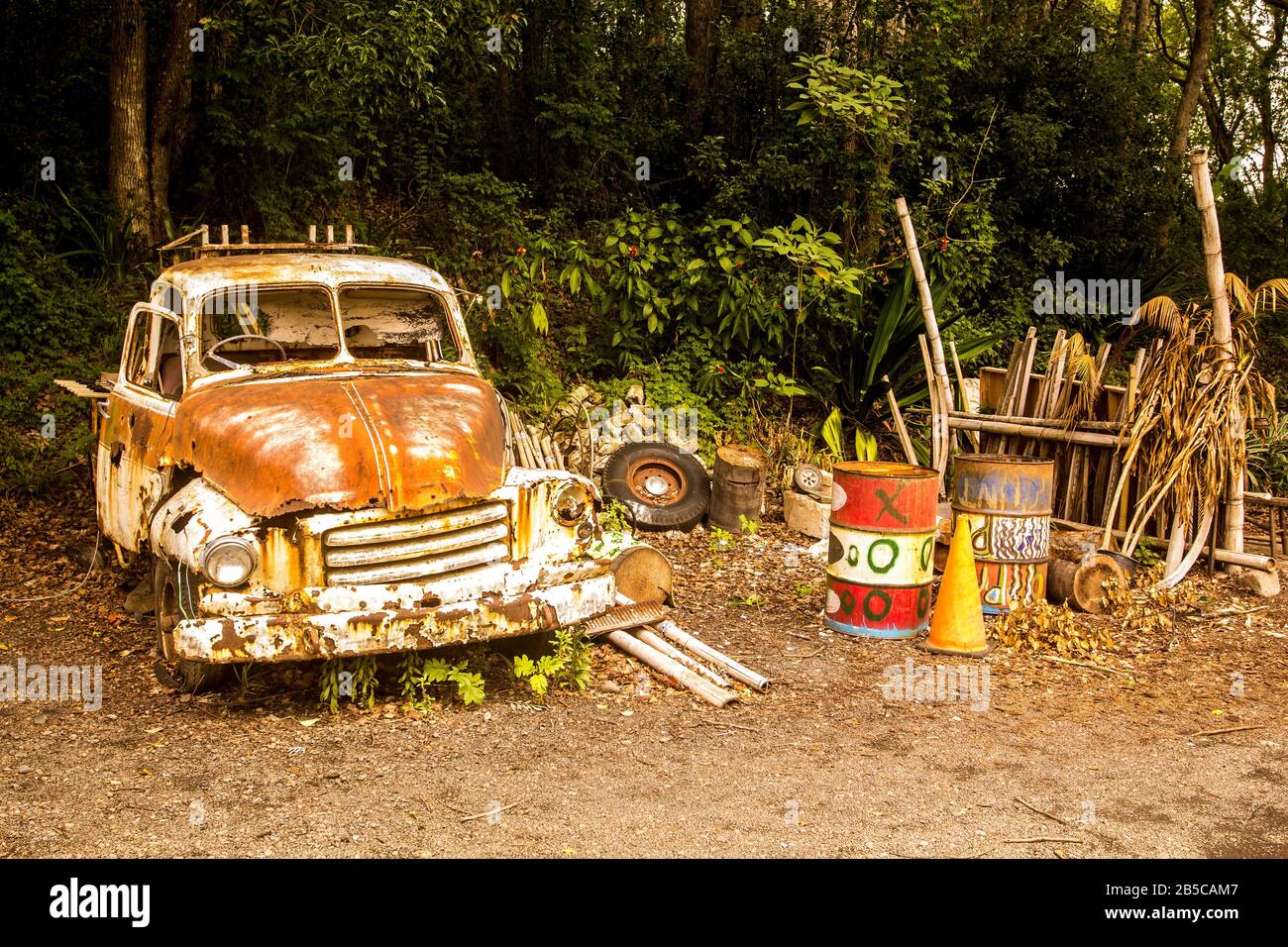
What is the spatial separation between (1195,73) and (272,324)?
1449 centimetres

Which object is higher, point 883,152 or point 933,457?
point 883,152

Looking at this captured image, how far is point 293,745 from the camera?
15.8 ft

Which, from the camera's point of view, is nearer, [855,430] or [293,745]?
[293,745]

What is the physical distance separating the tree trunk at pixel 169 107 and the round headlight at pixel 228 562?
7038 millimetres

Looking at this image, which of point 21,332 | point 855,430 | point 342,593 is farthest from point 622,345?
point 342,593

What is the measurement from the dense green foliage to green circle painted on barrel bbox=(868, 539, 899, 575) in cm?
398

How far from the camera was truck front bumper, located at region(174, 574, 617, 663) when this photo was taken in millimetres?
4691

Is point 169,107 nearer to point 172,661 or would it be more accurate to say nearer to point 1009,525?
point 172,661

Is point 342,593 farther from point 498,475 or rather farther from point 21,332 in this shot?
point 21,332

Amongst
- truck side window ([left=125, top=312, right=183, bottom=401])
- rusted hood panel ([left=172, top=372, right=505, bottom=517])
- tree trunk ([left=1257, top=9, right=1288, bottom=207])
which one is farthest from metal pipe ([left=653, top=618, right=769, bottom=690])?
tree trunk ([left=1257, top=9, right=1288, bottom=207])

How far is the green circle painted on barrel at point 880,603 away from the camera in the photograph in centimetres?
643

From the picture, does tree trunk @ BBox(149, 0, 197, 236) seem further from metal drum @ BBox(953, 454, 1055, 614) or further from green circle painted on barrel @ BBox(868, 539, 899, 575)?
metal drum @ BBox(953, 454, 1055, 614)

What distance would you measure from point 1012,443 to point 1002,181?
5.95 m

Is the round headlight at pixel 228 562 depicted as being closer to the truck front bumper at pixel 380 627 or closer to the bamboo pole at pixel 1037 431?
the truck front bumper at pixel 380 627
